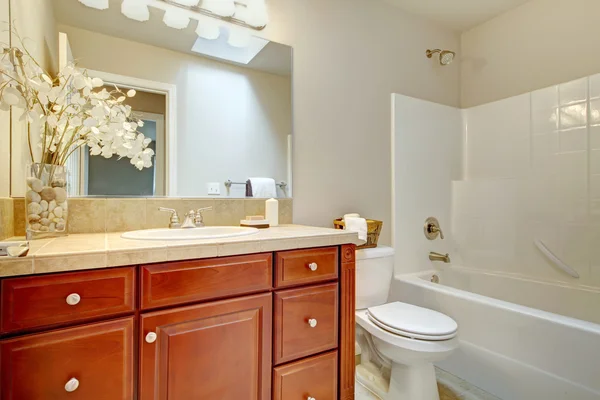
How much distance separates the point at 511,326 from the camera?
63.1 inches

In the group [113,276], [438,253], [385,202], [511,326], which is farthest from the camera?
[438,253]

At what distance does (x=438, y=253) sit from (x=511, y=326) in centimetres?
97

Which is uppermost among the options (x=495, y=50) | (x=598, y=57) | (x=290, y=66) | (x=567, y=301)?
(x=495, y=50)

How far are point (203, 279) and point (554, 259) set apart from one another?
2.30 meters

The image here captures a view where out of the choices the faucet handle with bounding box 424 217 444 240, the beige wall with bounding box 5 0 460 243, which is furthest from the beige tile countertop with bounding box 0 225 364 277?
the faucet handle with bounding box 424 217 444 240

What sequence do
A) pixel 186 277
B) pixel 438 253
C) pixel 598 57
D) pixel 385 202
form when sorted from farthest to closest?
pixel 438 253 < pixel 385 202 < pixel 598 57 < pixel 186 277

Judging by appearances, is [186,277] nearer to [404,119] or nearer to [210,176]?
[210,176]

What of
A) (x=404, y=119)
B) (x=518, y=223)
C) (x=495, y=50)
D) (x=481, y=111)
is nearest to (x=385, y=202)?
(x=404, y=119)

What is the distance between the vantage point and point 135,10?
4.97ft

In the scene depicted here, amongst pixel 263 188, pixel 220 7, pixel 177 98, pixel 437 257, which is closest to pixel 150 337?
pixel 263 188

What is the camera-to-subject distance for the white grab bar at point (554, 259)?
2084 millimetres

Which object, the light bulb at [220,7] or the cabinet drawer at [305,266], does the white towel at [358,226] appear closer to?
the cabinet drawer at [305,266]

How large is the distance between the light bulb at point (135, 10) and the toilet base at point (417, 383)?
6.84ft

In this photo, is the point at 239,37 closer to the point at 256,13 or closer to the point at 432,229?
the point at 256,13
